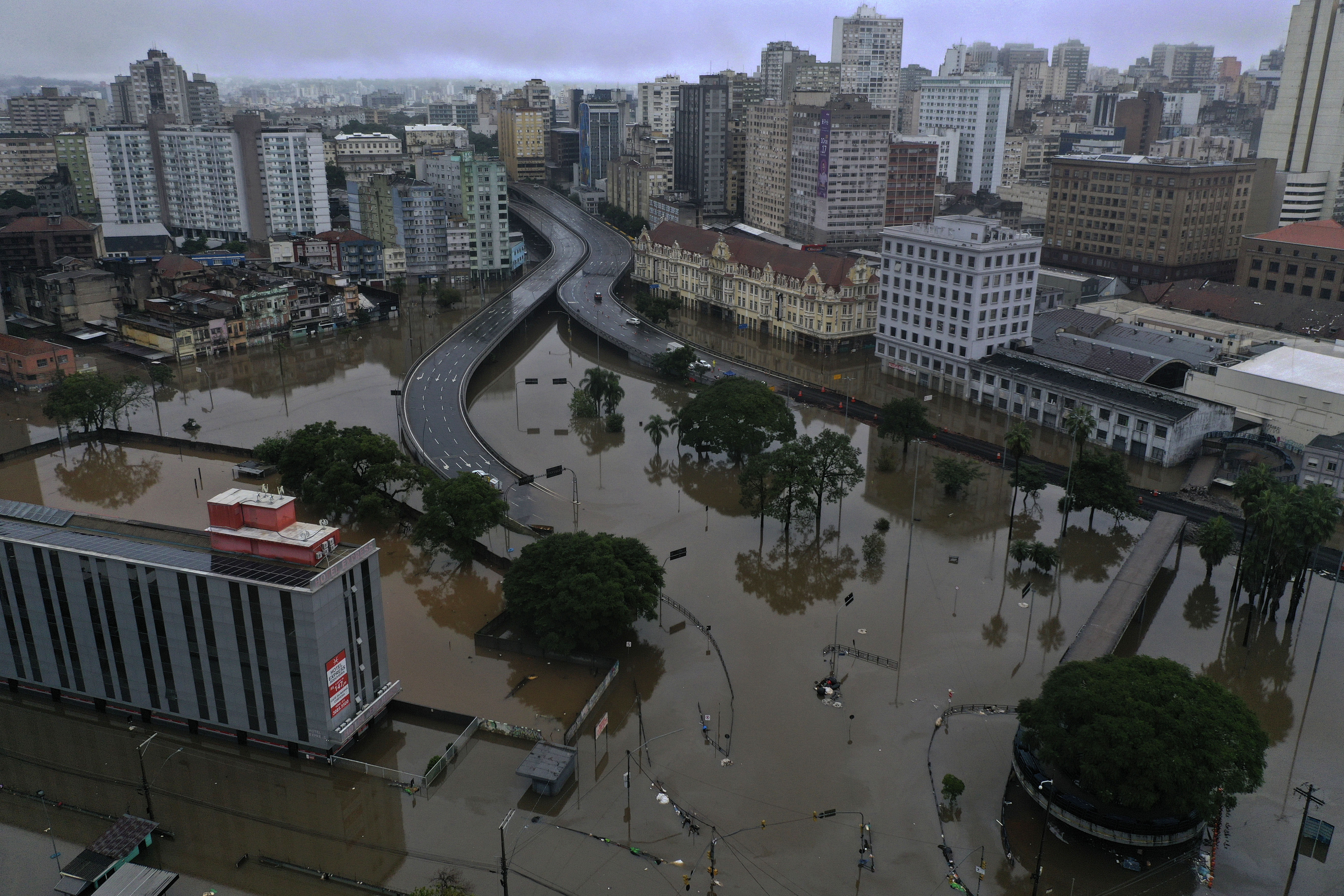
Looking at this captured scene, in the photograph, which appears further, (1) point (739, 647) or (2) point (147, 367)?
(2) point (147, 367)

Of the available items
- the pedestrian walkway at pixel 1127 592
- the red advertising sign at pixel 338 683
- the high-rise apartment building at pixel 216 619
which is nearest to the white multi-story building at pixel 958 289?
the pedestrian walkway at pixel 1127 592

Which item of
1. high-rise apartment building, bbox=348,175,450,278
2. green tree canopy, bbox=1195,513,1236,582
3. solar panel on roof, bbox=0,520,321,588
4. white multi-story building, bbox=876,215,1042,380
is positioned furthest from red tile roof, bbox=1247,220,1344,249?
solar panel on roof, bbox=0,520,321,588

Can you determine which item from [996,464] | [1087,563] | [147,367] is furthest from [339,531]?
[147,367]

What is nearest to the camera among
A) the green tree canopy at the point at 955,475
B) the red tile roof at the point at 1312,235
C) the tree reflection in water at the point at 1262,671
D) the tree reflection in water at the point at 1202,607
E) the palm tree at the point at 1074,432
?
the tree reflection in water at the point at 1262,671

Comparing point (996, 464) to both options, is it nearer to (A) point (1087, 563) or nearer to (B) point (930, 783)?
(A) point (1087, 563)

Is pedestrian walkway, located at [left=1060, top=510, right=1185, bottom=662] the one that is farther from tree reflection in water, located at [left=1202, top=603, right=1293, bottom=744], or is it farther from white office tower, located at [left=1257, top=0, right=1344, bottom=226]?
white office tower, located at [left=1257, top=0, right=1344, bottom=226]

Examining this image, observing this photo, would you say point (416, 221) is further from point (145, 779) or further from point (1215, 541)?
point (1215, 541)

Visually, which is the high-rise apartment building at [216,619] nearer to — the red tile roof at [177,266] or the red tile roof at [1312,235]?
the red tile roof at [177,266]
